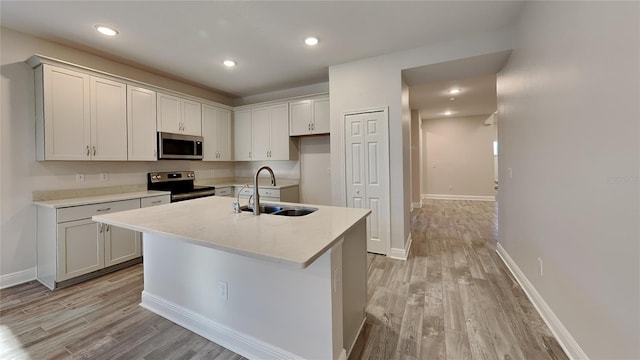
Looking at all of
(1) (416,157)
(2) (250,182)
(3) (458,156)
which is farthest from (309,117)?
(3) (458,156)

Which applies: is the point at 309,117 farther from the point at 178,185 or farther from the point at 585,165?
the point at 585,165

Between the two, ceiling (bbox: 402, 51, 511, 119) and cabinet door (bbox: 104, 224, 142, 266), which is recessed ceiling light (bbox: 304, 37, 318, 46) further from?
A: cabinet door (bbox: 104, 224, 142, 266)

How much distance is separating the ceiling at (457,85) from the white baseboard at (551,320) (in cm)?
230

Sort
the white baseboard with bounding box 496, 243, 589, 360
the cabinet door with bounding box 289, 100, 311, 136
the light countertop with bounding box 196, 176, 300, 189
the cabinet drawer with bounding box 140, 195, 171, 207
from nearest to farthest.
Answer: the white baseboard with bounding box 496, 243, 589, 360 < the cabinet drawer with bounding box 140, 195, 171, 207 < the cabinet door with bounding box 289, 100, 311, 136 < the light countertop with bounding box 196, 176, 300, 189

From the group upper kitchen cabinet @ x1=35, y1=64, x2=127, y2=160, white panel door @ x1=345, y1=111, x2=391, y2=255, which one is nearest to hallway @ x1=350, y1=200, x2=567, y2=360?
white panel door @ x1=345, y1=111, x2=391, y2=255

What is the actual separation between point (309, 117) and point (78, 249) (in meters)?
3.28

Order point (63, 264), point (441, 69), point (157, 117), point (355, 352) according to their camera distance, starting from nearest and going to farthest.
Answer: point (355, 352) → point (63, 264) → point (441, 69) → point (157, 117)

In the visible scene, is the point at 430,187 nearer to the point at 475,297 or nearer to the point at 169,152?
the point at 475,297

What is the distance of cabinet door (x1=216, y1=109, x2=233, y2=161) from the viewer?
4625 millimetres

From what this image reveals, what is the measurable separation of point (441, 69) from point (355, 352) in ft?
10.5

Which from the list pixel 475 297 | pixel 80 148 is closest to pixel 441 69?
pixel 475 297

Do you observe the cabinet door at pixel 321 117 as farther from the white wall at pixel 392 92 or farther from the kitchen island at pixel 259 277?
the kitchen island at pixel 259 277

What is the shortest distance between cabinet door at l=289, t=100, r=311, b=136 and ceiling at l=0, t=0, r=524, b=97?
0.78m

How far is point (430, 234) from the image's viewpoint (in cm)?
433
